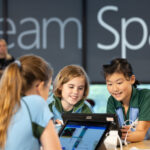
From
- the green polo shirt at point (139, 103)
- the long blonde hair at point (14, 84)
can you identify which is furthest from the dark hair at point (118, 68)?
the long blonde hair at point (14, 84)

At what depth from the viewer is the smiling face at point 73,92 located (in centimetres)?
260

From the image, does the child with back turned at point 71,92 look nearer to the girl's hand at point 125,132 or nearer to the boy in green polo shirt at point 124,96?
the boy in green polo shirt at point 124,96

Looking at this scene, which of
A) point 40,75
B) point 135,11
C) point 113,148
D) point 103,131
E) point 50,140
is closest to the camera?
point 50,140

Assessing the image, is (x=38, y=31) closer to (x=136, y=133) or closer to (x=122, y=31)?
(x=122, y=31)

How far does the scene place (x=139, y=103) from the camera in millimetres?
2490

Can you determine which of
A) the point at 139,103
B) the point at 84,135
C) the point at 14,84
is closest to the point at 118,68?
the point at 139,103

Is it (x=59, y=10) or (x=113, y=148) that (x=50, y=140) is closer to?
(x=113, y=148)

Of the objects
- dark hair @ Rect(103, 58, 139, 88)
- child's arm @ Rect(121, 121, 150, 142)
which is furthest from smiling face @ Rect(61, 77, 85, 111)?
child's arm @ Rect(121, 121, 150, 142)

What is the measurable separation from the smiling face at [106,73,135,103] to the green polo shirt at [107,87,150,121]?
49 millimetres

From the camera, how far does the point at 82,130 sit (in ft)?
5.71

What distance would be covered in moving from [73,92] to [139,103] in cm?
46

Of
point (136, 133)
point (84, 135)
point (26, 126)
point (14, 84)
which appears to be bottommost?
point (136, 133)

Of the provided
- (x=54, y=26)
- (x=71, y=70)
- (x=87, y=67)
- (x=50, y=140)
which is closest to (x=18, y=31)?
(x=54, y=26)

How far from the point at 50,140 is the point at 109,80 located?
1.21 metres
